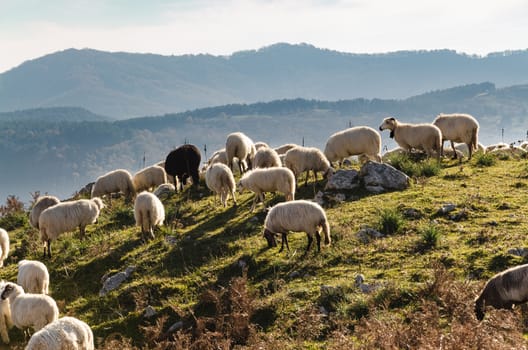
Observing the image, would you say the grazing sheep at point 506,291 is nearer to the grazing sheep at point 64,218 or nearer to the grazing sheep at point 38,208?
the grazing sheep at point 64,218

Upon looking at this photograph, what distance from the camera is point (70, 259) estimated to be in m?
14.5

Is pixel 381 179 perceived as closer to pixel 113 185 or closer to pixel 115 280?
pixel 115 280

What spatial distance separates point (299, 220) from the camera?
11922 mm

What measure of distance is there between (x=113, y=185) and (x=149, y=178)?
1.70 metres

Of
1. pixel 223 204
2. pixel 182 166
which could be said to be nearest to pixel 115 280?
pixel 223 204

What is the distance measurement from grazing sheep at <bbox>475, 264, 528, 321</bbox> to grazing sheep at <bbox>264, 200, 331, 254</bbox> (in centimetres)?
436

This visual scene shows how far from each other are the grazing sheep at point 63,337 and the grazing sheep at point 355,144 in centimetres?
1299

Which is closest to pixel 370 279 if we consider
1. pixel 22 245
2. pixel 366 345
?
pixel 366 345

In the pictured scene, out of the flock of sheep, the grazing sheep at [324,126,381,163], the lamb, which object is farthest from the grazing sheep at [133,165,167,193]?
the lamb

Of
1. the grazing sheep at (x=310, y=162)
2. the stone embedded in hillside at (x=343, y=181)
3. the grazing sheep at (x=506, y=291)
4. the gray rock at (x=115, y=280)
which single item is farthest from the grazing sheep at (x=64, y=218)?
the grazing sheep at (x=506, y=291)

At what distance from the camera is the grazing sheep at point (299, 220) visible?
11844 mm

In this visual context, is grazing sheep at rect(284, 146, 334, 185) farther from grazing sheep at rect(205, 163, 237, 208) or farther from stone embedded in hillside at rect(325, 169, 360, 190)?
grazing sheep at rect(205, 163, 237, 208)

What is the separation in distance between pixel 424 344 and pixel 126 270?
8570mm

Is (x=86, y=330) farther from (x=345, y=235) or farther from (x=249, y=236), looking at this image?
(x=345, y=235)
